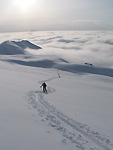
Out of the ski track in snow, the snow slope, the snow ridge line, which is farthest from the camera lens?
the snow ridge line

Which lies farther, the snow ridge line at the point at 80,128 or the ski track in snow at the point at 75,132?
the snow ridge line at the point at 80,128

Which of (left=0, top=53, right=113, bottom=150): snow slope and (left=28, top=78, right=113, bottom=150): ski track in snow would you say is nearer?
(left=0, top=53, right=113, bottom=150): snow slope

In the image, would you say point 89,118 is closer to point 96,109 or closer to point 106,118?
point 106,118

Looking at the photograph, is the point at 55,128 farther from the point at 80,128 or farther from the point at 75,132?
the point at 80,128

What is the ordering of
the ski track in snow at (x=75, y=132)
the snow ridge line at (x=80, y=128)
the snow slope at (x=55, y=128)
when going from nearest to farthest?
1. the snow slope at (x=55, y=128)
2. the ski track in snow at (x=75, y=132)
3. the snow ridge line at (x=80, y=128)

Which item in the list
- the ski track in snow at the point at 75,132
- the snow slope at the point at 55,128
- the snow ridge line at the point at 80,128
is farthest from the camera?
the snow ridge line at the point at 80,128

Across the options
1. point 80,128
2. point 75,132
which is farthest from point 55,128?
point 80,128

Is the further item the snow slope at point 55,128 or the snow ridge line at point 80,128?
the snow ridge line at point 80,128

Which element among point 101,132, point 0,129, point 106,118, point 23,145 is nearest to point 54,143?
point 23,145

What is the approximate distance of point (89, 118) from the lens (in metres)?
12.1

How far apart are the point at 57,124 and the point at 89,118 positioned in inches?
111

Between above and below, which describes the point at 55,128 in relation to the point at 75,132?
above

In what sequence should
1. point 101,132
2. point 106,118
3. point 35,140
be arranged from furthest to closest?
1. point 106,118
2. point 101,132
3. point 35,140

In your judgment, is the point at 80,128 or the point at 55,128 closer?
the point at 55,128
